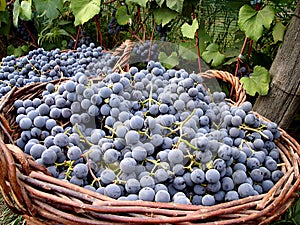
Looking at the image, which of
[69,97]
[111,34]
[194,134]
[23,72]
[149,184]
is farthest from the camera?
[111,34]

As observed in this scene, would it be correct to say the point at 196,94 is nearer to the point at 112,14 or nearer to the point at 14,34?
the point at 112,14

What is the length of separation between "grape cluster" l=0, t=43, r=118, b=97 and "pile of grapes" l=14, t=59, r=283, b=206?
1.57 ft

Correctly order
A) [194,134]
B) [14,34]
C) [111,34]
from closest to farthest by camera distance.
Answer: [194,134] → [111,34] → [14,34]

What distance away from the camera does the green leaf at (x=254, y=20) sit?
4.53 feet

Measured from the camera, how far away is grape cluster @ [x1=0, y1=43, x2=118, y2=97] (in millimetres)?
1463

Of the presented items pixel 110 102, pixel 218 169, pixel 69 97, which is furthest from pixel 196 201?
pixel 69 97

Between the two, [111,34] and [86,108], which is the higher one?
[86,108]

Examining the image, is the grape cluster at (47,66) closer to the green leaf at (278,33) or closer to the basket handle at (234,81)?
the basket handle at (234,81)

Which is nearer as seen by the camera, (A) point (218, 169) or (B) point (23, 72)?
(A) point (218, 169)

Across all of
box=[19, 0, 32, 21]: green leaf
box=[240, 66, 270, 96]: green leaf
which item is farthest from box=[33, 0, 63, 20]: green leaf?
box=[240, 66, 270, 96]: green leaf

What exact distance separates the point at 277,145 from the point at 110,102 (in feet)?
1.59

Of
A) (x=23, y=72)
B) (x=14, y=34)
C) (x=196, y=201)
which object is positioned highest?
(x=196, y=201)

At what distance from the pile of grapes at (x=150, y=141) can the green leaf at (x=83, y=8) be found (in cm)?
71

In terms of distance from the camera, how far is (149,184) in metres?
0.71
